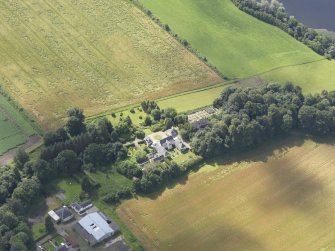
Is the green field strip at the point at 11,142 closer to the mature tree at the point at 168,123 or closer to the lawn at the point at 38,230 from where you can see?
the lawn at the point at 38,230

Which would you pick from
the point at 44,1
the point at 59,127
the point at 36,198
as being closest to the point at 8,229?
the point at 36,198

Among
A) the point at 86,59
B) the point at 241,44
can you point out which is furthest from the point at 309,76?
the point at 86,59

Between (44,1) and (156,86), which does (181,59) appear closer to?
(156,86)

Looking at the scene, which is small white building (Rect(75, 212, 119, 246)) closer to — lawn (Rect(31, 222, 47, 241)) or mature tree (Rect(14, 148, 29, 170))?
lawn (Rect(31, 222, 47, 241))

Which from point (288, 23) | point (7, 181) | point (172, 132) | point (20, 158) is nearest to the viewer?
point (7, 181)

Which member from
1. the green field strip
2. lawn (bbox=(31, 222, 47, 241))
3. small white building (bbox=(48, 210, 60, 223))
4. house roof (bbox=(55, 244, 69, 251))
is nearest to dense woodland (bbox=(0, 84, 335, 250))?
lawn (bbox=(31, 222, 47, 241))

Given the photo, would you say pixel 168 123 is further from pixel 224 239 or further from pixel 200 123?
pixel 224 239

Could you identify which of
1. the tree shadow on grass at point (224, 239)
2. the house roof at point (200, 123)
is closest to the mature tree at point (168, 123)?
the house roof at point (200, 123)
